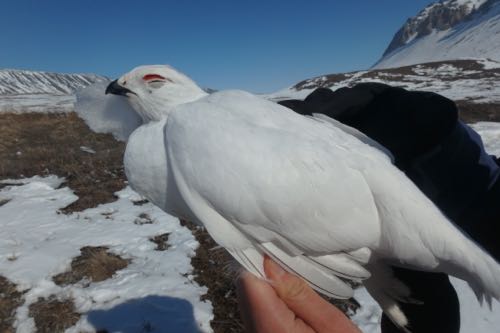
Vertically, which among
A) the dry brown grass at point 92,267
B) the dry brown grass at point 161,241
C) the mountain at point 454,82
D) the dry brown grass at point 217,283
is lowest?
the mountain at point 454,82

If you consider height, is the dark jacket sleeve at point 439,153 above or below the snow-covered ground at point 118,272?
above

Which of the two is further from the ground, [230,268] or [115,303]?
[230,268]

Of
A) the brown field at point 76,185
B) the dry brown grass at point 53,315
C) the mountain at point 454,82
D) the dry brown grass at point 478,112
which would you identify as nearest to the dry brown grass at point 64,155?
the brown field at point 76,185

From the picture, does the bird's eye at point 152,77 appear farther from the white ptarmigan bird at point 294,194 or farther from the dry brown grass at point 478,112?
the dry brown grass at point 478,112

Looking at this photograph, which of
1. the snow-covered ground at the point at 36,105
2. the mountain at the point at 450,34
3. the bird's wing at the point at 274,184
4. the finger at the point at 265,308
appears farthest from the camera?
the mountain at the point at 450,34

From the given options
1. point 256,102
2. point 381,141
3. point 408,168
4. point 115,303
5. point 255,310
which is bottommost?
point 115,303

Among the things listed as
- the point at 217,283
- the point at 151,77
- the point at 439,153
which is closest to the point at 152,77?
the point at 151,77

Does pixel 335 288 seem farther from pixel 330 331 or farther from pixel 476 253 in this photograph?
pixel 476 253

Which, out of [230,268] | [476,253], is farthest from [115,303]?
[476,253]
